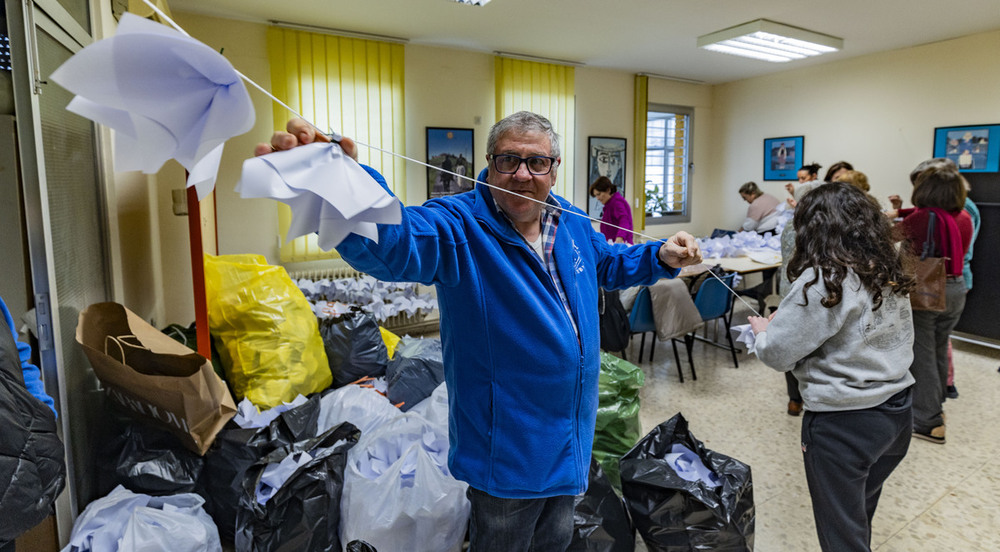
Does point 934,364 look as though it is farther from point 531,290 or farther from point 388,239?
point 388,239

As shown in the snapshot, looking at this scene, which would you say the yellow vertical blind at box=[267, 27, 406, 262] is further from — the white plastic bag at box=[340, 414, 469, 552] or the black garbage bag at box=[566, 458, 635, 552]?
the black garbage bag at box=[566, 458, 635, 552]

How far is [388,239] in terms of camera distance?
2.74 feet

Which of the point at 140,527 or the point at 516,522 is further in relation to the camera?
the point at 140,527

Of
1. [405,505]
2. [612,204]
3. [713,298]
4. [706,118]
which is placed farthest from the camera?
[706,118]

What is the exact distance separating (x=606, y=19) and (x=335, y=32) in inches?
91.2

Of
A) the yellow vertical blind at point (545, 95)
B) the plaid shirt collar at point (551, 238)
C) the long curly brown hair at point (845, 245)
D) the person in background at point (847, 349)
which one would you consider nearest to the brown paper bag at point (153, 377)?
the plaid shirt collar at point (551, 238)

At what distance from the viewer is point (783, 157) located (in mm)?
6898

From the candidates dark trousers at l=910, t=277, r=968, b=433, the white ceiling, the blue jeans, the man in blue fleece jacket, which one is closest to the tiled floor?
dark trousers at l=910, t=277, r=968, b=433

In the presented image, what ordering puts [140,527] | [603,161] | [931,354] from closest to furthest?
[140,527], [931,354], [603,161]

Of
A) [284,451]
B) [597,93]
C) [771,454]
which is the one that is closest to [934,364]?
[771,454]

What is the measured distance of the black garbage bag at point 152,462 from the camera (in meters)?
1.74

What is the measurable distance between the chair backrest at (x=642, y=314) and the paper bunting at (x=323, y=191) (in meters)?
3.16

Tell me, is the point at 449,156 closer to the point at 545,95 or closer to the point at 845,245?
the point at 545,95

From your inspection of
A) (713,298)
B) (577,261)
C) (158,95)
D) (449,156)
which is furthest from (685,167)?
(158,95)
